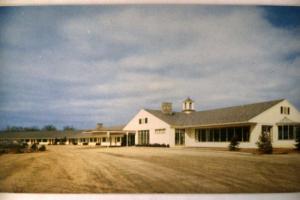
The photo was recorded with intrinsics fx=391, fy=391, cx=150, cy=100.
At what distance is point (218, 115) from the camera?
1201cm

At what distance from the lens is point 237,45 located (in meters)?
10.8

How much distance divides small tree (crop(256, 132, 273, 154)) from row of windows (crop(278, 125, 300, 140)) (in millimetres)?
438

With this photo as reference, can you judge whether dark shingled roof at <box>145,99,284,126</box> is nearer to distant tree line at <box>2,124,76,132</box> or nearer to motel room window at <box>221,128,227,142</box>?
motel room window at <box>221,128,227,142</box>

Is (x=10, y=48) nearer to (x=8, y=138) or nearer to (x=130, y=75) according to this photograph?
(x=8, y=138)

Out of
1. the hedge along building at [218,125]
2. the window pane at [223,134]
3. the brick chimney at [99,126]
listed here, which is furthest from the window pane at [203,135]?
the brick chimney at [99,126]

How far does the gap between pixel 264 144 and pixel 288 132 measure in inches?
33.1

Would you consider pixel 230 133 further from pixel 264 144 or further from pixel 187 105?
pixel 187 105

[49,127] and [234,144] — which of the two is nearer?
[49,127]

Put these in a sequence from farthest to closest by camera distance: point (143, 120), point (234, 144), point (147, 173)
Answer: point (234, 144) → point (143, 120) → point (147, 173)


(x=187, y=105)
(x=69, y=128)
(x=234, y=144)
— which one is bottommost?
(x=234, y=144)

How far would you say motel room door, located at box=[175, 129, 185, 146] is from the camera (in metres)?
12.7

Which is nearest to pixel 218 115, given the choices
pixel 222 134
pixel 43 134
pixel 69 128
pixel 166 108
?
pixel 222 134

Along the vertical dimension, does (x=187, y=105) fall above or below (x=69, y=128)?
above

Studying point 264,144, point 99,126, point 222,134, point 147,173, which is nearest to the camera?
point 147,173
